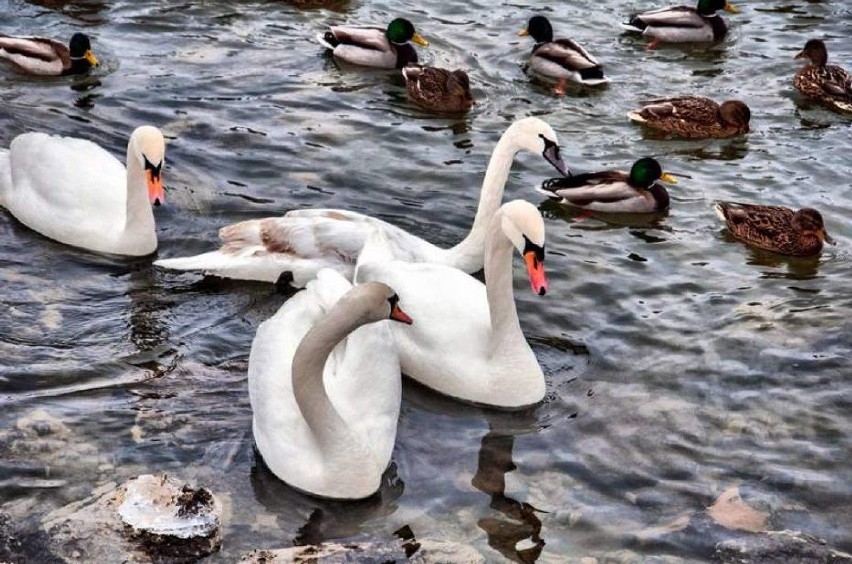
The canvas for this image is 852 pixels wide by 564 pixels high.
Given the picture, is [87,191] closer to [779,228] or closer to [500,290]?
[500,290]

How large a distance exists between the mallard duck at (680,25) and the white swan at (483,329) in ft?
25.0

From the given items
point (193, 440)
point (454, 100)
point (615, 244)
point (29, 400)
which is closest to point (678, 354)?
point (615, 244)

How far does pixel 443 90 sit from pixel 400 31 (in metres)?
1.63

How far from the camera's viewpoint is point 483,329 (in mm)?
8305

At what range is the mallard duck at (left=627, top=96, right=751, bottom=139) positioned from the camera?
12.6m

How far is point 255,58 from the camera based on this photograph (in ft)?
47.0

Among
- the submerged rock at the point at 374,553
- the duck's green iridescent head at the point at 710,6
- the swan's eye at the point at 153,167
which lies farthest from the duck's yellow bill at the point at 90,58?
the submerged rock at the point at 374,553

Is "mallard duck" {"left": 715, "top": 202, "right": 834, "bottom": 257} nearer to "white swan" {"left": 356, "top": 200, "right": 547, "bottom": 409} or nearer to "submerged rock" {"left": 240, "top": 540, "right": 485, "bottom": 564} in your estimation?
"white swan" {"left": 356, "top": 200, "right": 547, "bottom": 409}

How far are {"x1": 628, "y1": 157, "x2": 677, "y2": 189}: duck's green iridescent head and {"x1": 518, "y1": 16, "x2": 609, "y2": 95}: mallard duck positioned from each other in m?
2.62

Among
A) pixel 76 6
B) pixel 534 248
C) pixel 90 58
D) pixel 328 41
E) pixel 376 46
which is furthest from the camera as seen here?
pixel 76 6

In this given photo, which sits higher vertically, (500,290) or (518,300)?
(500,290)

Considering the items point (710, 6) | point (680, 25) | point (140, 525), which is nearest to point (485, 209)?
point (140, 525)

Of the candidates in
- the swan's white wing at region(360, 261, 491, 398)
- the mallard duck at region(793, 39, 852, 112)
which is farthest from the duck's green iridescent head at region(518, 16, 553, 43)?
the swan's white wing at region(360, 261, 491, 398)

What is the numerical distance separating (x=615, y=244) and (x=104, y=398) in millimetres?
4574
